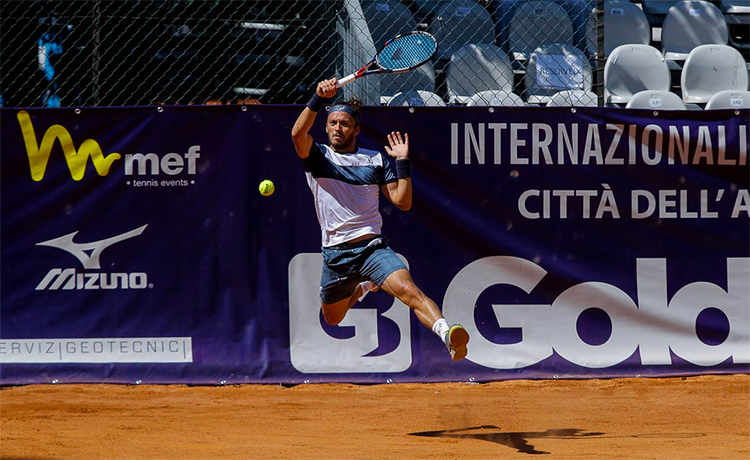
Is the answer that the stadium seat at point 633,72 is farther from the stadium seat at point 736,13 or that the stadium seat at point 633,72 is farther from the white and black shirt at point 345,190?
the white and black shirt at point 345,190

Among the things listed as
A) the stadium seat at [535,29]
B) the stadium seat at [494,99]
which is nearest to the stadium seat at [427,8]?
the stadium seat at [535,29]

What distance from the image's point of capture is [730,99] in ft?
26.7

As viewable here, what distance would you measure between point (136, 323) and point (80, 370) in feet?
1.86

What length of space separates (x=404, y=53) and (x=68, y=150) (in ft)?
9.42

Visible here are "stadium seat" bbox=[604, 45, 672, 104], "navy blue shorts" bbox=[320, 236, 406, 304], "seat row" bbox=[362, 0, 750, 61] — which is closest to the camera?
"navy blue shorts" bbox=[320, 236, 406, 304]

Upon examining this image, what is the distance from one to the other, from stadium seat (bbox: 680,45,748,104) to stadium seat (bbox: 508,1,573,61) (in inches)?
50.3

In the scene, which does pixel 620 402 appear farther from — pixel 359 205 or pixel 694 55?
pixel 694 55

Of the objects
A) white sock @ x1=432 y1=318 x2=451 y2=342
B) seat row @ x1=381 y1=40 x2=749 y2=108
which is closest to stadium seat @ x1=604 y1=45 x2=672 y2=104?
seat row @ x1=381 y1=40 x2=749 y2=108

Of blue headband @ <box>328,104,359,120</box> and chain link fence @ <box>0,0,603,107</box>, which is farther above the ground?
chain link fence @ <box>0,0,603,107</box>

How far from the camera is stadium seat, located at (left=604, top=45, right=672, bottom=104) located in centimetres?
844

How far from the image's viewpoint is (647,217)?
6578 millimetres

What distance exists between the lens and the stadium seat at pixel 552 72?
8.09m

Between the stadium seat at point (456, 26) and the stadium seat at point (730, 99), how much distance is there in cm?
224

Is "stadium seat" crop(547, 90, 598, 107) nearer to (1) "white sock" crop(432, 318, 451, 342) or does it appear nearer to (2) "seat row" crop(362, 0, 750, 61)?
(2) "seat row" crop(362, 0, 750, 61)
